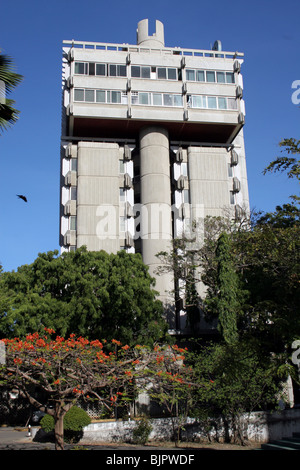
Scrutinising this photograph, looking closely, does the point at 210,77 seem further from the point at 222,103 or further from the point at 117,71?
the point at 117,71

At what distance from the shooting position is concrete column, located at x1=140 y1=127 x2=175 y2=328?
42.6 metres

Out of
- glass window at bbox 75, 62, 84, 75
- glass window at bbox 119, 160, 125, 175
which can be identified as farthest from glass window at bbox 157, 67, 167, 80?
glass window at bbox 119, 160, 125, 175

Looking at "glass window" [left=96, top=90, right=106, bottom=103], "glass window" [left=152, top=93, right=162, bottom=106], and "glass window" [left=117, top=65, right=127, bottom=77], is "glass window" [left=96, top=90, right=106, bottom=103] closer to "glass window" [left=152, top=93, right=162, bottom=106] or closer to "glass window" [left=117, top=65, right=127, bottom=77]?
"glass window" [left=117, top=65, right=127, bottom=77]

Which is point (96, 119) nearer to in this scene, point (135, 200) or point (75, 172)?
point (75, 172)

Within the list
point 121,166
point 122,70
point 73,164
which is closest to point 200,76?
point 122,70

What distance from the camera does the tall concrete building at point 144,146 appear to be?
43.7 meters

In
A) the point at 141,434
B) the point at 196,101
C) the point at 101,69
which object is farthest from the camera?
the point at 196,101

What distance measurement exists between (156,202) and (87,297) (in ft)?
58.5

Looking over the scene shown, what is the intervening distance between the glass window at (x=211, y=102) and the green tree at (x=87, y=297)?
71.4 feet

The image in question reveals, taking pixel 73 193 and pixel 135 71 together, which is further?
pixel 135 71

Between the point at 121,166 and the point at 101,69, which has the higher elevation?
the point at 101,69

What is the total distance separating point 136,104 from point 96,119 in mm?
4091

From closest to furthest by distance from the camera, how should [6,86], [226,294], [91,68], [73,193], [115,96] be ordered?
[6,86], [226,294], [73,193], [115,96], [91,68]

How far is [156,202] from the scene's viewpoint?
4422cm
